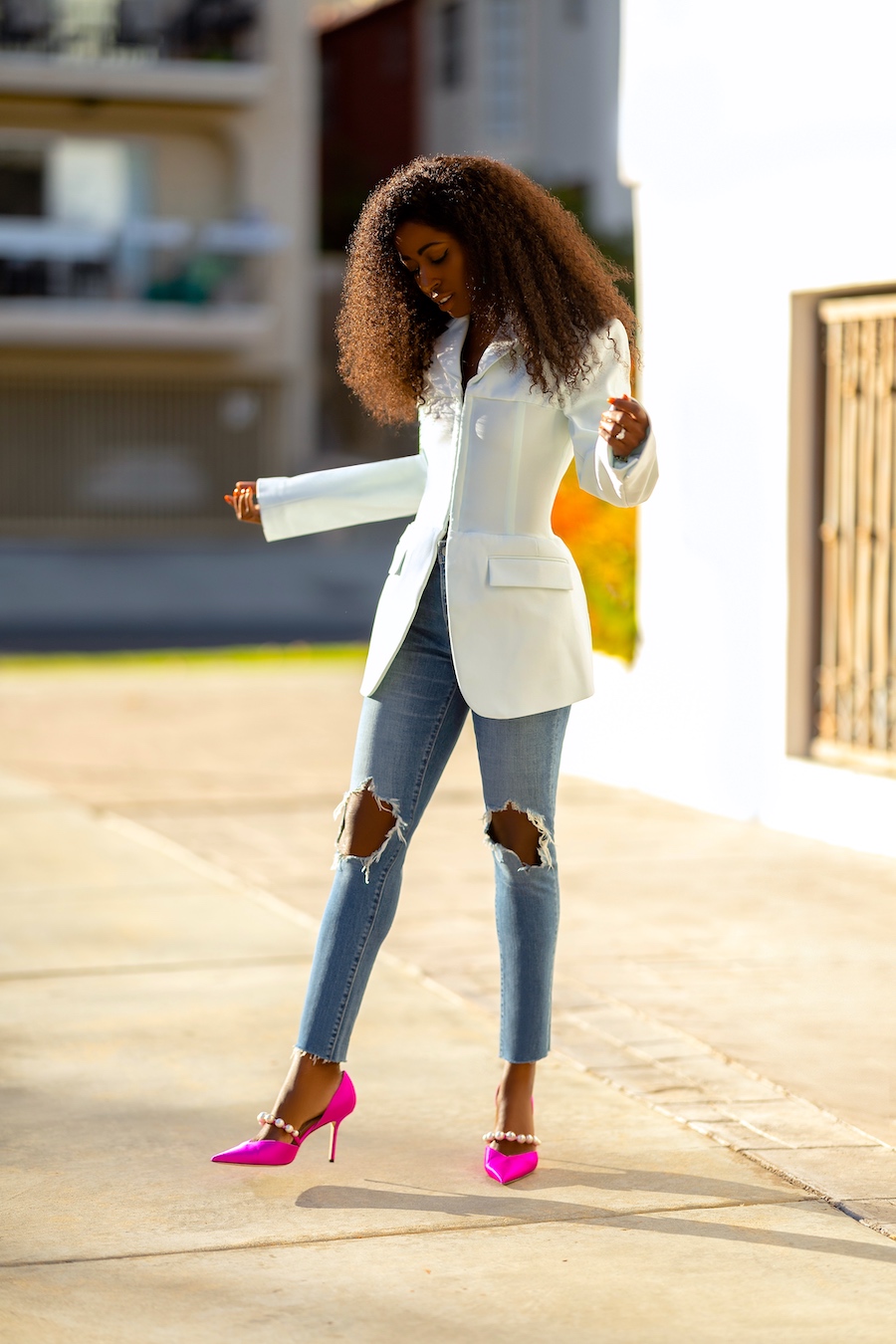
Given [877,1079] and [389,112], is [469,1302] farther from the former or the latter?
[389,112]

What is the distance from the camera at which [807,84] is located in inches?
300

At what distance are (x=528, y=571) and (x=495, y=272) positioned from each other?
59cm

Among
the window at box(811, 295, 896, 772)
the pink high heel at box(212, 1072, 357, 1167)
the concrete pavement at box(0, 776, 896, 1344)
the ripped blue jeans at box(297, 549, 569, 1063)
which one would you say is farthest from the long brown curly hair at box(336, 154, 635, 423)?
the window at box(811, 295, 896, 772)

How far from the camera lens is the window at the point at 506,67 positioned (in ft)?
109

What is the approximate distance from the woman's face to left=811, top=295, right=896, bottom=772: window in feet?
12.6

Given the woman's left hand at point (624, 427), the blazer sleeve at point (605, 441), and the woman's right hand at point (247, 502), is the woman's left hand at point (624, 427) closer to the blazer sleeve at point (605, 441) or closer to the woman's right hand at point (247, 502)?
the blazer sleeve at point (605, 441)

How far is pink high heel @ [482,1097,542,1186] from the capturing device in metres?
3.95

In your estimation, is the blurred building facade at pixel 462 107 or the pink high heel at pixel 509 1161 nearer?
the pink high heel at pixel 509 1161

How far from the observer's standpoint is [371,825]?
3.98m

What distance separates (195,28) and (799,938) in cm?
2605

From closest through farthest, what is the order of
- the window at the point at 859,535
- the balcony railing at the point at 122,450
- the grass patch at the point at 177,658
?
the window at the point at 859,535
the grass patch at the point at 177,658
the balcony railing at the point at 122,450

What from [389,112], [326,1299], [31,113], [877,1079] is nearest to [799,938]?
[877,1079]

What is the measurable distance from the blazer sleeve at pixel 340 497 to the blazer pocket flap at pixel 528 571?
1.09 ft

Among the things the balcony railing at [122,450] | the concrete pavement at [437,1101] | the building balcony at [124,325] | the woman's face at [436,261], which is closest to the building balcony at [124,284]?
the building balcony at [124,325]
